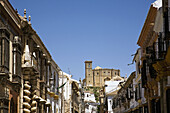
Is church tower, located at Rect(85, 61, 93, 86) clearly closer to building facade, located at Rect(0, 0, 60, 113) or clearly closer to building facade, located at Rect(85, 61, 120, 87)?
building facade, located at Rect(85, 61, 120, 87)

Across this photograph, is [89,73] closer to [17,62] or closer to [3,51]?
[17,62]

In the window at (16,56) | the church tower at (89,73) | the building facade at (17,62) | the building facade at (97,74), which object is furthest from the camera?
the church tower at (89,73)

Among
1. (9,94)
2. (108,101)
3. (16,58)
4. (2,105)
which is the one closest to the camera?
(2,105)

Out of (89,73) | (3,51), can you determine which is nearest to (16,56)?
(3,51)

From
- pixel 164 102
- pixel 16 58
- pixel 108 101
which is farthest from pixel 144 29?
pixel 108 101

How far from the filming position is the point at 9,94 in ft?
48.9

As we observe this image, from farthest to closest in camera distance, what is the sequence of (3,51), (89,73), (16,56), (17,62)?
1. (89,73)
2. (17,62)
3. (16,56)
4. (3,51)

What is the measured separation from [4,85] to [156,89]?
8.36 metres

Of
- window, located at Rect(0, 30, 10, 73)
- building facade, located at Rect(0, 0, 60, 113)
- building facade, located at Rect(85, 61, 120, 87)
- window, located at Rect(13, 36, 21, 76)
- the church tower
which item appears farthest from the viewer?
the church tower

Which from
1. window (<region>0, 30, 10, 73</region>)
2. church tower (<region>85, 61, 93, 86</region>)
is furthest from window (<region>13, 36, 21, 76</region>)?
church tower (<region>85, 61, 93, 86</region>)

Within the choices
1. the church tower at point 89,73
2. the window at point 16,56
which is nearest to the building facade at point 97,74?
the church tower at point 89,73

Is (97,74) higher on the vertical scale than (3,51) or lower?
higher

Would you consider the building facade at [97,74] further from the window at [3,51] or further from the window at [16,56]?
the window at [3,51]

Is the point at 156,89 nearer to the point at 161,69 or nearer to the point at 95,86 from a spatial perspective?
the point at 161,69
